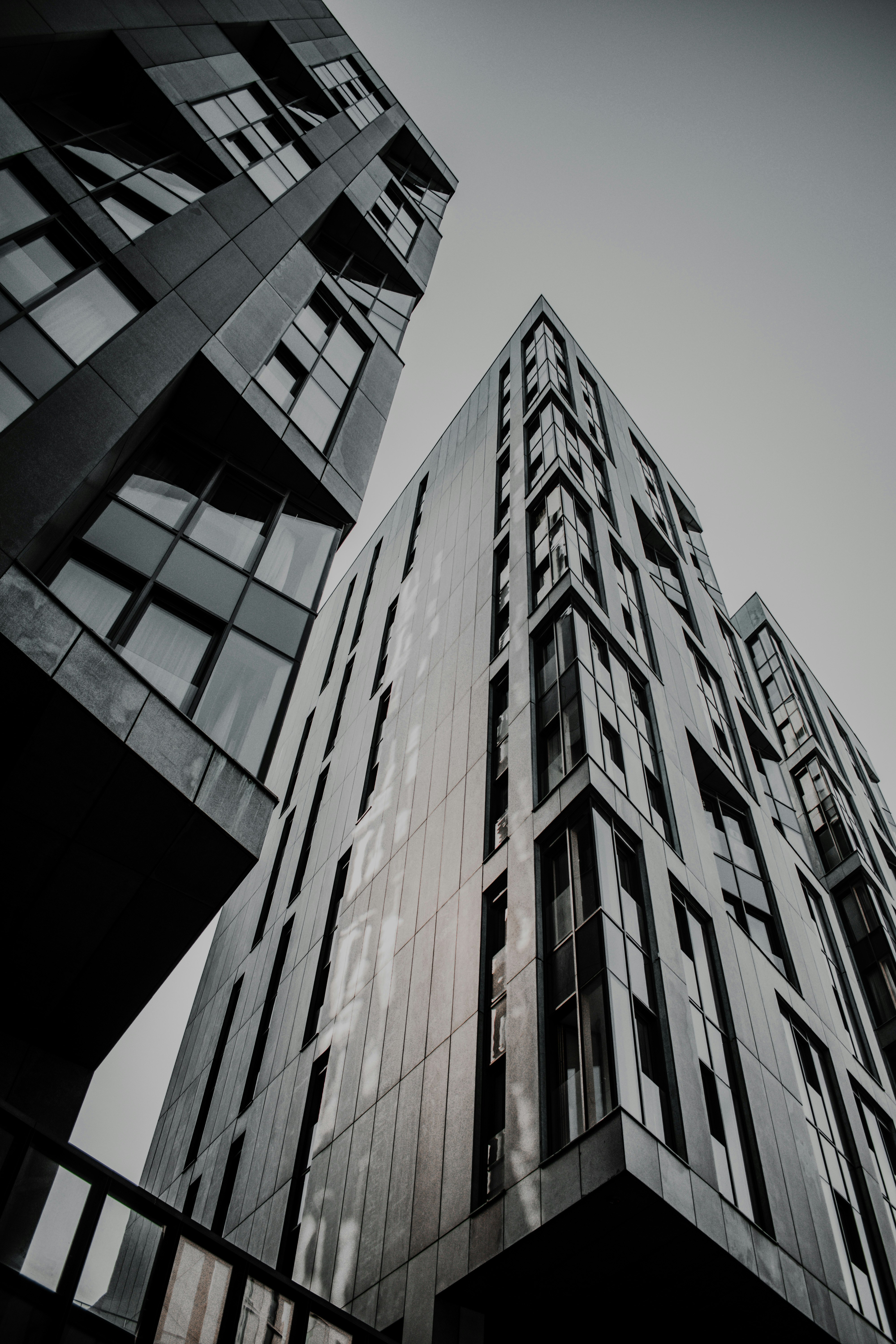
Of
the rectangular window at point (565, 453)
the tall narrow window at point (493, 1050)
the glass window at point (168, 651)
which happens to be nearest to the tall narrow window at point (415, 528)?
the rectangular window at point (565, 453)

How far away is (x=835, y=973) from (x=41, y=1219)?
28732 mm

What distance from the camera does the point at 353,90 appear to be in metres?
32.0

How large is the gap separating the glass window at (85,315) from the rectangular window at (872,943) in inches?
1314

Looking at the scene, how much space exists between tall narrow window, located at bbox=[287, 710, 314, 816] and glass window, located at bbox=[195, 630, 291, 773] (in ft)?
98.2

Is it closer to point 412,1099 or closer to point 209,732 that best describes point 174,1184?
point 412,1099

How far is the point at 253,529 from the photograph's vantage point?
1598 centimetres

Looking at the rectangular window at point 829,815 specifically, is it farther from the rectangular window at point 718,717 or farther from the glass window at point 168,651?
the glass window at point 168,651

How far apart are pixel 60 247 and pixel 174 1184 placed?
3158cm

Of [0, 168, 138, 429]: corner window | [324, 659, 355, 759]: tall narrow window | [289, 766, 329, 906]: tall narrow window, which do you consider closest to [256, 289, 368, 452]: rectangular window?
[0, 168, 138, 429]: corner window

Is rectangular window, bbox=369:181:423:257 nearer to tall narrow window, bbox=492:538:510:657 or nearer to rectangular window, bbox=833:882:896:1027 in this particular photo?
tall narrow window, bbox=492:538:510:657

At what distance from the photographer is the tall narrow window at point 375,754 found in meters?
32.8

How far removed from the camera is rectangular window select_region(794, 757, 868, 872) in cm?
3966

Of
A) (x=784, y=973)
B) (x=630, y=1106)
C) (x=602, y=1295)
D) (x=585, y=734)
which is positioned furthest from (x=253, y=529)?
(x=784, y=973)

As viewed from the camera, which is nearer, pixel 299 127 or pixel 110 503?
pixel 110 503
